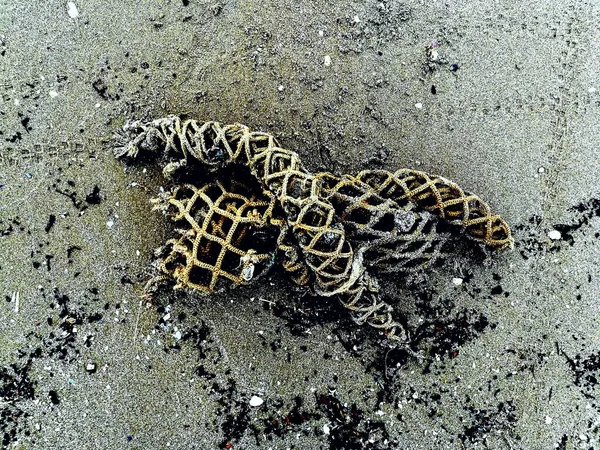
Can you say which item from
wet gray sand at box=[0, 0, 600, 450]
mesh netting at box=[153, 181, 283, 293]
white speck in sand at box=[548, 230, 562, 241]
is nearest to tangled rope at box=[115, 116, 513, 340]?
mesh netting at box=[153, 181, 283, 293]

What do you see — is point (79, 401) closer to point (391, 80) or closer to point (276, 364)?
point (276, 364)

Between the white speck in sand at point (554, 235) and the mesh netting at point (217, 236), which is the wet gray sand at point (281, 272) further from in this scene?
the mesh netting at point (217, 236)

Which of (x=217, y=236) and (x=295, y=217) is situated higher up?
(x=295, y=217)

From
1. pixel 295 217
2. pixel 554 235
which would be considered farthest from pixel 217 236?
pixel 554 235

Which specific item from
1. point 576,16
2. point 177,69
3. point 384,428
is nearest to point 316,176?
point 177,69

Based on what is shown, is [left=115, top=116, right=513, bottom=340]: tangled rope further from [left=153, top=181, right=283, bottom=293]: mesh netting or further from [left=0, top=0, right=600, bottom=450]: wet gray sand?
[left=0, top=0, right=600, bottom=450]: wet gray sand

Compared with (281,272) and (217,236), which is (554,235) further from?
(217,236)
